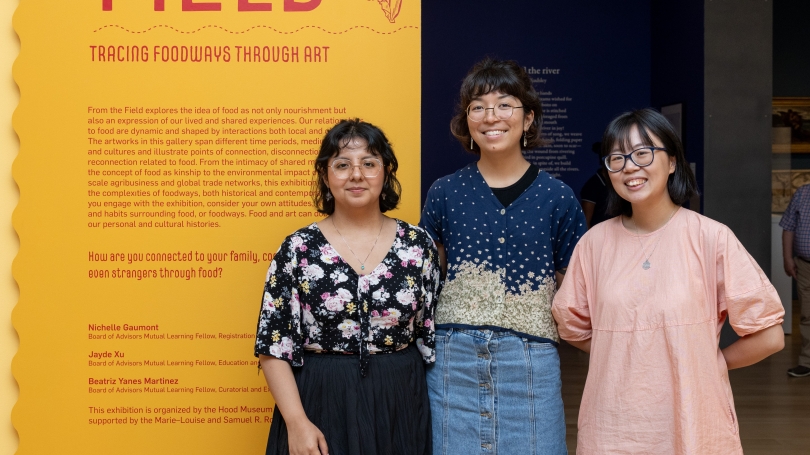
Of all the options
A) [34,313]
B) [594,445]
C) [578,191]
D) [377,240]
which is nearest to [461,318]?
[377,240]

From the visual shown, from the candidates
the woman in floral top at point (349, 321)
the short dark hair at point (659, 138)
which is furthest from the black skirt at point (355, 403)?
the short dark hair at point (659, 138)

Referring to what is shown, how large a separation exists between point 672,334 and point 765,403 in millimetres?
4137

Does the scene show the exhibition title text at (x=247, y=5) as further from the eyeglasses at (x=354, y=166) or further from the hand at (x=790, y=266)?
the hand at (x=790, y=266)

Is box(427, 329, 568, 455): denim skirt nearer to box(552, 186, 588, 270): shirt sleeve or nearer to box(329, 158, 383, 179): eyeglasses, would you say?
box(552, 186, 588, 270): shirt sleeve

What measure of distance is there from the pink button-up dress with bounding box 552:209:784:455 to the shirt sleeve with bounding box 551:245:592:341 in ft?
0.30

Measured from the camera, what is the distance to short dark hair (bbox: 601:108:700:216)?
201 centimetres

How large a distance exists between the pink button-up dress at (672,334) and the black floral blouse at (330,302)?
21.5 inches

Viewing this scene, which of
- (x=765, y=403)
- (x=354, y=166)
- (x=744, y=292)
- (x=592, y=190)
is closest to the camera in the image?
(x=744, y=292)

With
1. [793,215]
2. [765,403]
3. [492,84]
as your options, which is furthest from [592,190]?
[492,84]

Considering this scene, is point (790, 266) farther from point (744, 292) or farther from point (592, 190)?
point (744, 292)

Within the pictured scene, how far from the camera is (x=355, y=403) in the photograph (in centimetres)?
209

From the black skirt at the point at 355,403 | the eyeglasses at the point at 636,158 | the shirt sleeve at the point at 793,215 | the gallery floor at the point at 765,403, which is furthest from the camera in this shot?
the shirt sleeve at the point at 793,215

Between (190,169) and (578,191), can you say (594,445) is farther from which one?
(578,191)

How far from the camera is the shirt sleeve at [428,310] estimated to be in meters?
2.22
